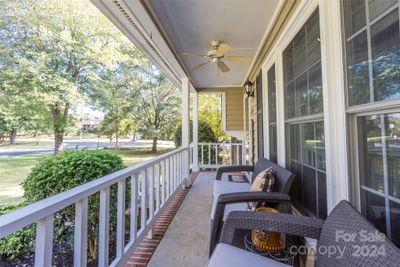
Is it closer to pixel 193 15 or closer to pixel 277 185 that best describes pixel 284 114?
pixel 277 185

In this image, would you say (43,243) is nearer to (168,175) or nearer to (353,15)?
(353,15)

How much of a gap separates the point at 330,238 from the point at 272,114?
2267mm

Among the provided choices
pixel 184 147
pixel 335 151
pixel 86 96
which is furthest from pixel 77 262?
pixel 86 96

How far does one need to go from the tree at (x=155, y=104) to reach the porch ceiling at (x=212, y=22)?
835 centimetres

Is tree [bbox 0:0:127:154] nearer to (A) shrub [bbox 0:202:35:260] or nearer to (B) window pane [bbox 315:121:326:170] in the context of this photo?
(A) shrub [bbox 0:202:35:260]

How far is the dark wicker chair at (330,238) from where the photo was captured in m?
0.78

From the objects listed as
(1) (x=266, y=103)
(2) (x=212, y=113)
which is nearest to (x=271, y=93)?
(1) (x=266, y=103)

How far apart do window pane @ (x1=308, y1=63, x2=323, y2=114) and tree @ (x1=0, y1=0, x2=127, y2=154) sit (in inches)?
339

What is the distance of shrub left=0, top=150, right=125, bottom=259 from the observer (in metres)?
2.31

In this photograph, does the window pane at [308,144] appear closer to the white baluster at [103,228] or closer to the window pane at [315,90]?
the window pane at [315,90]

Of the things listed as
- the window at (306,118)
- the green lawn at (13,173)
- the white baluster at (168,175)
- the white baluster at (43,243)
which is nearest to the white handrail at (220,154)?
the green lawn at (13,173)

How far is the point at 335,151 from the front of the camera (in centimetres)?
139

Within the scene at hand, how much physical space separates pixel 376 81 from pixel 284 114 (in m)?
1.46

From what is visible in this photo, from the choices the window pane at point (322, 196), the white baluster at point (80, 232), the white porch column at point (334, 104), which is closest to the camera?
the white baluster at point (80, 232)
